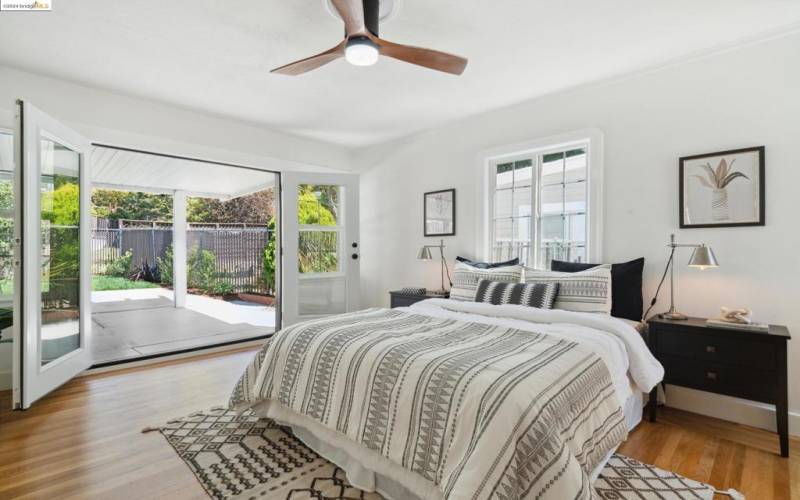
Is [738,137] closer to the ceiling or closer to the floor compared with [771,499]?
closer to the ceiling

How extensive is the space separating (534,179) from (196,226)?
8.21 m

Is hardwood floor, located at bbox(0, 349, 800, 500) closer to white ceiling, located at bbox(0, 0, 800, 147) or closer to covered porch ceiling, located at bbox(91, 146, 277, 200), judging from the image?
white ceiling, located at bbox(0, 0, 800, 147)

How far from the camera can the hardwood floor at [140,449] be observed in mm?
1828

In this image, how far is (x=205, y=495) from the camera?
69.2 inches

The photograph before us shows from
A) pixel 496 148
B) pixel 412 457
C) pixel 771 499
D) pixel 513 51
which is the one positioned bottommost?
pixel 771 499

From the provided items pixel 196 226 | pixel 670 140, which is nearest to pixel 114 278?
pixel 196 226

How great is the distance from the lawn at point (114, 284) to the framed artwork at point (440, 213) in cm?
765

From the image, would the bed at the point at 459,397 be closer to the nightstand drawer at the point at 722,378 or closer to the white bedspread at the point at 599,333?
the white bedspread at the point at 599,333

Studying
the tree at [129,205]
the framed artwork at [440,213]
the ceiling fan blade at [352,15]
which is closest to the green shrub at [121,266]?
the tree at [129,205]

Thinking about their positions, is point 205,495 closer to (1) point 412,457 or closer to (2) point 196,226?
(1) point 412,457

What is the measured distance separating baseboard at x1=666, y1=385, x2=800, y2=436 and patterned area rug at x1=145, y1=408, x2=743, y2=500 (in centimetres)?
104

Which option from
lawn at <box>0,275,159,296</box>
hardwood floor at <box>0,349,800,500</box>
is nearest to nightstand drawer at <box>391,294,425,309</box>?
hardwood floor at <box>0,349,800,500</box>

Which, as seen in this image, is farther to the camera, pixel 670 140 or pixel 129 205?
pixel 129 205

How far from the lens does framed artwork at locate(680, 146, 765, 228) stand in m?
2.53
